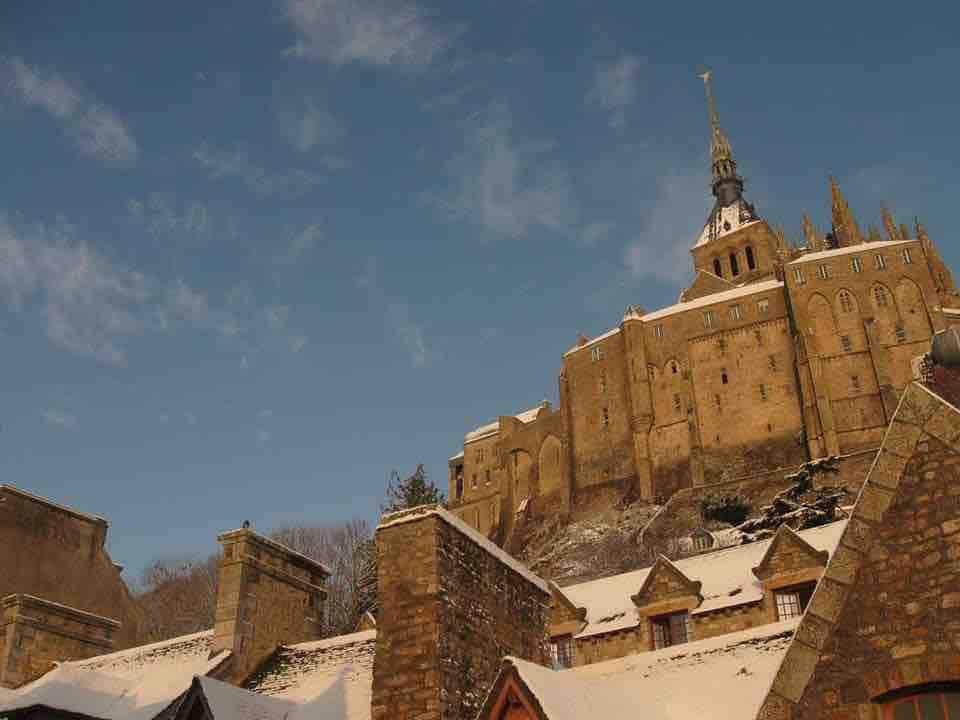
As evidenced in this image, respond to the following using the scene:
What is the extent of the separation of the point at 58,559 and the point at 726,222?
109833 mm

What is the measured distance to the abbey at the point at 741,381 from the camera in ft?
255

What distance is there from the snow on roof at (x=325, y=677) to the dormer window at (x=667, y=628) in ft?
19.6

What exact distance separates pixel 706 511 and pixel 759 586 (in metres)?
57.9

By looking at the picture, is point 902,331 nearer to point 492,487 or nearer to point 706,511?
point 706,511

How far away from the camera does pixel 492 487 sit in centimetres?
10344

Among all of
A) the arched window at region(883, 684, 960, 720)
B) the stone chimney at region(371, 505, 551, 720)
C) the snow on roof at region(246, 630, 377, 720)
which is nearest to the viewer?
the arched window at region(883, 684, 960, 720)

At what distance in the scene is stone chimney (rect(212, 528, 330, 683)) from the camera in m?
17.1

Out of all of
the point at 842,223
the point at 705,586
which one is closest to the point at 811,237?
the point at 842,223

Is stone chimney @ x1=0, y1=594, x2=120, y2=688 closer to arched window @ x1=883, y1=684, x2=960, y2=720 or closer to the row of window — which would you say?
arched window @ x1=883, y1=684, x2=960, y2=720

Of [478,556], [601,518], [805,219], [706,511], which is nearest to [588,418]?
[601,518]

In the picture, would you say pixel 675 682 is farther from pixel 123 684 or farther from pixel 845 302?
pixel 845 302

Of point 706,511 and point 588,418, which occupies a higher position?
point 588,418

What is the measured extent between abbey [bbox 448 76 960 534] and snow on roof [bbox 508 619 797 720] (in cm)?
6497

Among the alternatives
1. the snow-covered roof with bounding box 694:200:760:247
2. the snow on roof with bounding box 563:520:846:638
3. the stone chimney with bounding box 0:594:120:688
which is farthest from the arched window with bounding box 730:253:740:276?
the stone chimney with bounding box 0:594:120:688
